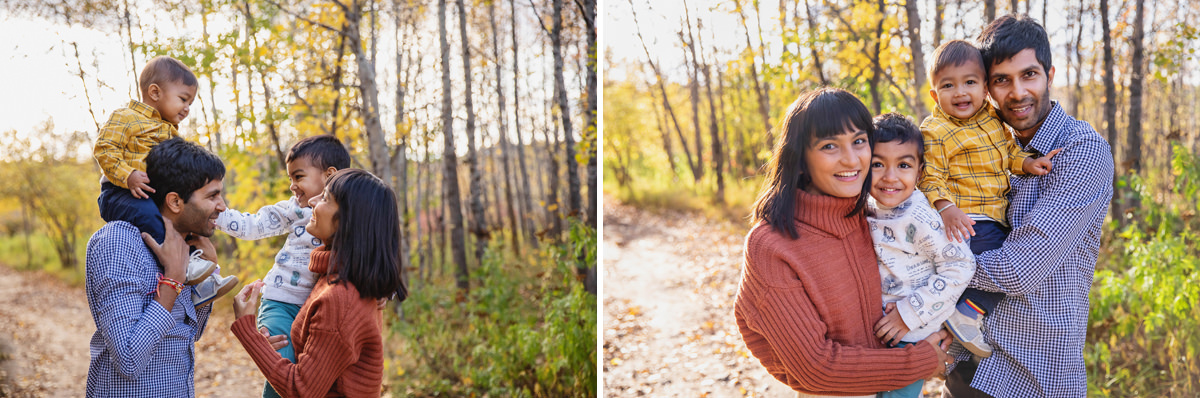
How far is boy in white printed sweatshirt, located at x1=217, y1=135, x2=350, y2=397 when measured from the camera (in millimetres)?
2209

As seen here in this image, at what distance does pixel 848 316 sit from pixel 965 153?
2.22ft

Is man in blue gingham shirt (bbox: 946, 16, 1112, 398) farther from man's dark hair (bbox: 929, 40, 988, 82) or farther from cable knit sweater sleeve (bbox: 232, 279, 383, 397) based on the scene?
cable knit sweater sleeve (bbox: 232, 279, 383, 397)

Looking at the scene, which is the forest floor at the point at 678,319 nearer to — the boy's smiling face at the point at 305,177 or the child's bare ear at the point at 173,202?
the boy's smiling face at the point at 305,177

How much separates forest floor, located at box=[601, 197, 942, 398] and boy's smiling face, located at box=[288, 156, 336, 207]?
2011mm

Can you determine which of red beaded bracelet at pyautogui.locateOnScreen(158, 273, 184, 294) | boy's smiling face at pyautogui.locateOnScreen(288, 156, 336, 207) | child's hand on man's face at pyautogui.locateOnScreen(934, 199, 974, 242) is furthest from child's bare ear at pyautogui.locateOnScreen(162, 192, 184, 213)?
child's hand on man's face at pyautogui.locateOnScreen(934, 199, 974, 242)

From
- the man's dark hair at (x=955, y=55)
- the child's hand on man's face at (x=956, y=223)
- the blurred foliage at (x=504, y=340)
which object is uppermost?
the man's dark hair at (x=955, y=55)

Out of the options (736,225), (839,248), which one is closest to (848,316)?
(839,248)

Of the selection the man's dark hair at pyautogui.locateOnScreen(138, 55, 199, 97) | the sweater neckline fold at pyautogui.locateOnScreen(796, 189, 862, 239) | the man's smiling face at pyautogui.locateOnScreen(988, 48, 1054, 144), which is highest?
the man's dark hair at pyautogui.locateOnScreen(138, 55, 199, 97)

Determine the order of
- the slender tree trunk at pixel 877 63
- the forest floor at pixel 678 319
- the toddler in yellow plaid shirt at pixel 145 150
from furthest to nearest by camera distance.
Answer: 1. the slender tree trunk at pixel 877 63
2. the forest floor at pixel 678 319
3. the toddler in yellow plaid shirt at pixel 145 150

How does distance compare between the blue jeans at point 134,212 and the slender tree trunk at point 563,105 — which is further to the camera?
the slender tree trunk at point 563,105

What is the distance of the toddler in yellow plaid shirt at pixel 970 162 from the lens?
174cm

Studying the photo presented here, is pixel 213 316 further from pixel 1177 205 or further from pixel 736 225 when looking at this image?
pixel 1177 205

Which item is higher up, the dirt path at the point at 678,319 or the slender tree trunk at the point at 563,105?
the slender tree trunk at the point at 563,105

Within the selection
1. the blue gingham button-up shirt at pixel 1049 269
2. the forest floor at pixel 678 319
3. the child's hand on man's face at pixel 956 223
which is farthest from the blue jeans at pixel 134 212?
the forest floor at pixel 678 319
